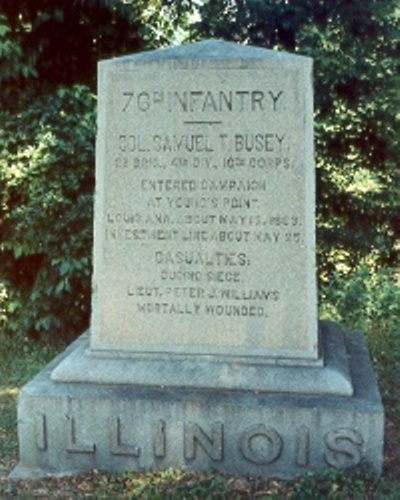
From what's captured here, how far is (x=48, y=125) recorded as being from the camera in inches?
256

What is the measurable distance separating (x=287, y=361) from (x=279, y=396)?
24 cm

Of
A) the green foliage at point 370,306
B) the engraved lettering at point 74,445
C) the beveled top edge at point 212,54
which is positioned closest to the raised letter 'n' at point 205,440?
the engraved lettering at point 74,445

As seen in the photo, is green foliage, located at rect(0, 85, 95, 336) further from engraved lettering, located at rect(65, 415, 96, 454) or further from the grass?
engraved lettering, located at rect(65, 415, 96, 454)

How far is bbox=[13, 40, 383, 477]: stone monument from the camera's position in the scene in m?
3.99

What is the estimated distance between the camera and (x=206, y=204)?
4246mm

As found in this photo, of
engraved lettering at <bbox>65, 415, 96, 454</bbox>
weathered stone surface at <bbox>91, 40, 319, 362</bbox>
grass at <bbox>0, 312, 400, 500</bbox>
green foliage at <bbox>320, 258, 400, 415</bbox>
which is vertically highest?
weathered stone surface at <bbox>91, 40, 319, 362</bbox>

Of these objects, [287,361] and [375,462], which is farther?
[287,361]

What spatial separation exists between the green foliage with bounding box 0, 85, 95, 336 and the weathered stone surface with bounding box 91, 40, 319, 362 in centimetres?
217

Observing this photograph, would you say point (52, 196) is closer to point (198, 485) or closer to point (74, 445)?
point (74, 445)

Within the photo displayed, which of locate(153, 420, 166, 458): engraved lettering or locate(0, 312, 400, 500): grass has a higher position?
locate(153, 420, 166, 458): engraved lettering

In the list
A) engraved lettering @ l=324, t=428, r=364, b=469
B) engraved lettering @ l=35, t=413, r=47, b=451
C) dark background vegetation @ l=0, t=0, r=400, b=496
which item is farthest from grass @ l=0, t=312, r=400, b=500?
dark background vegetation @ l=0, t=0, r=400, b=496

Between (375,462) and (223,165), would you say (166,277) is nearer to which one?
(223,165)

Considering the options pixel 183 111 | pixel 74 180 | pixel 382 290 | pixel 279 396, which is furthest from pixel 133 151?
pixel 382 290

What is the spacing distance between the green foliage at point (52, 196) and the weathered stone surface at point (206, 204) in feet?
7.11
